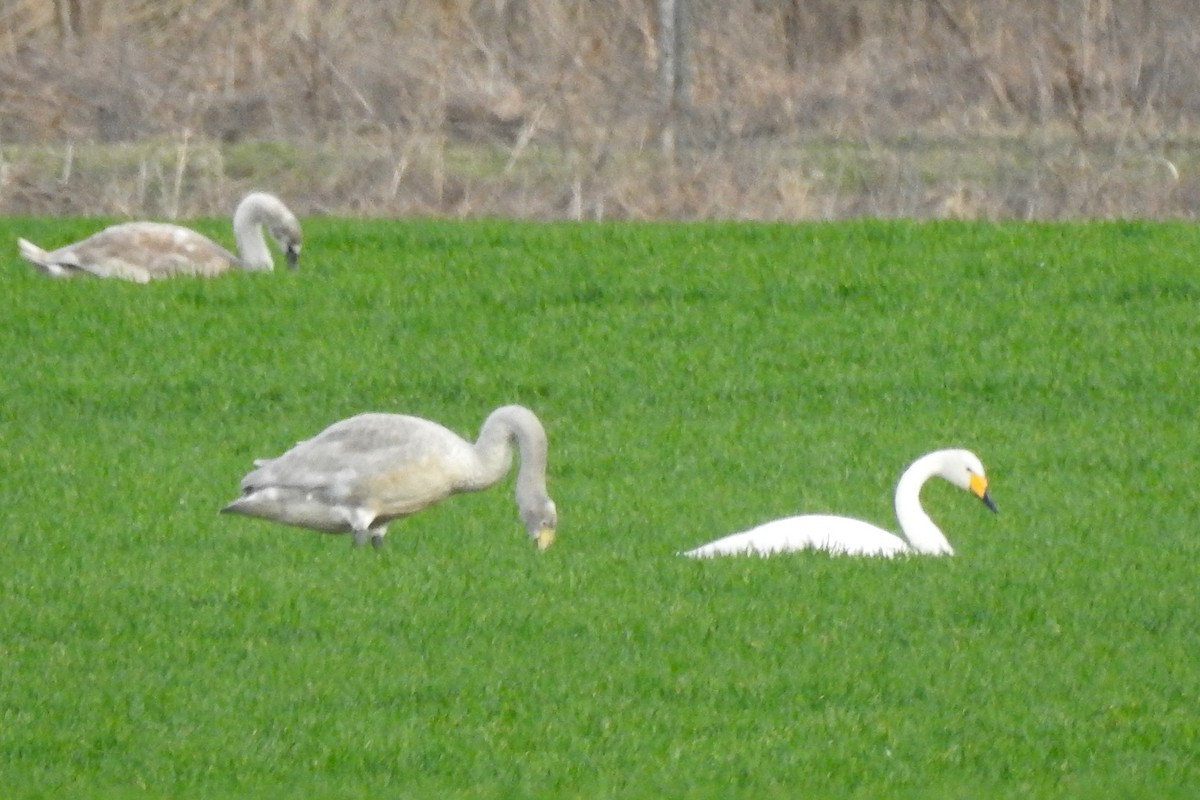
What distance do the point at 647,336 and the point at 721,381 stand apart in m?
1.04

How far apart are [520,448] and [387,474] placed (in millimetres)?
593

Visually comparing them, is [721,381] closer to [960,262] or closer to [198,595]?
[960,262]

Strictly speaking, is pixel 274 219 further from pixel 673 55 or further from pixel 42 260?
pixel 673 55

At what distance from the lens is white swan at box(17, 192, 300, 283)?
15594 millimetres

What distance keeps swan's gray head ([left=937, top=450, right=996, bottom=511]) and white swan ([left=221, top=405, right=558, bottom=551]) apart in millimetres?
1838

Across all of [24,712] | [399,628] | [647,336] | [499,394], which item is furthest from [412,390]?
[24,712]

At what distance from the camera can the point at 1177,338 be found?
47.1 ft

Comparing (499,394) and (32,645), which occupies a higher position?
(32,645)

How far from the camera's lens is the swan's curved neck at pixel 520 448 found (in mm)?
9219

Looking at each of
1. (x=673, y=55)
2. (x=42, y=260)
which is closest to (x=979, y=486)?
(x=42, y=260)

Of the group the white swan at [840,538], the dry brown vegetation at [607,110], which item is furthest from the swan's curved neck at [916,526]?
the dry brown vegetation at [607,110]

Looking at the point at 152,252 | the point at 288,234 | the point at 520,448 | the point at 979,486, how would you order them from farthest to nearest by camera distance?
the point at 288,234 → the point at 152,252 → the point at 979,486 → the point at 520,448

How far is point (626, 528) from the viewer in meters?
9.95

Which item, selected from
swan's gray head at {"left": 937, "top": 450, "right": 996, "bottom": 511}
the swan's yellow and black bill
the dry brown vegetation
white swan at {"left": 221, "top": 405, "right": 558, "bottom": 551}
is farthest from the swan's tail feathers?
the swan's yellow and black bill
